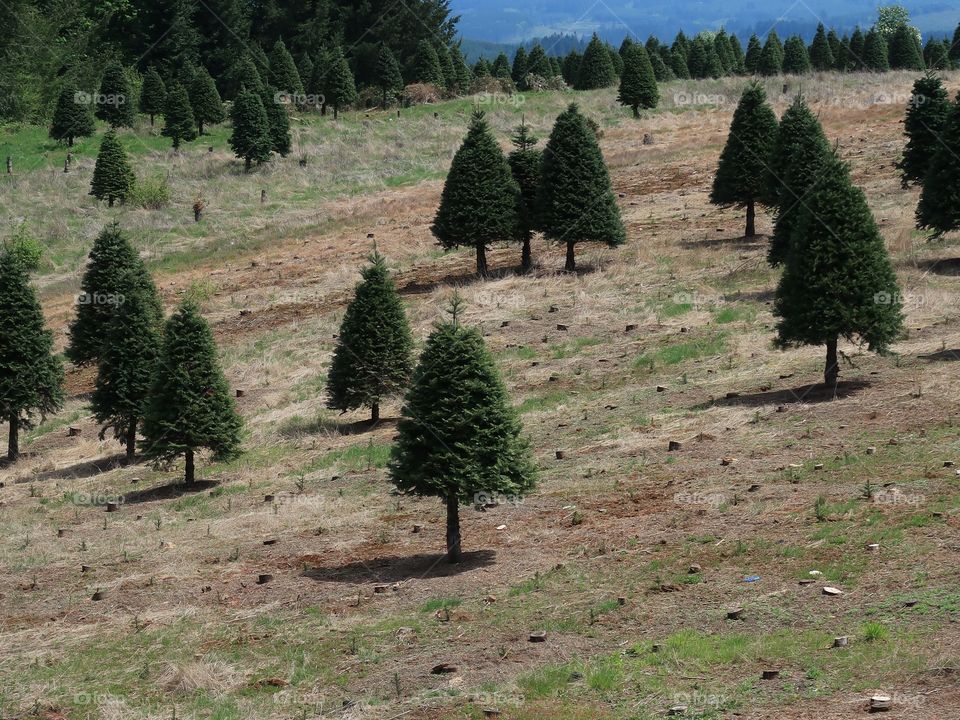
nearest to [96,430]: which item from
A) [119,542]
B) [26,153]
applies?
[119,542]

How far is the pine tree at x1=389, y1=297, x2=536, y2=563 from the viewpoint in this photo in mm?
21844

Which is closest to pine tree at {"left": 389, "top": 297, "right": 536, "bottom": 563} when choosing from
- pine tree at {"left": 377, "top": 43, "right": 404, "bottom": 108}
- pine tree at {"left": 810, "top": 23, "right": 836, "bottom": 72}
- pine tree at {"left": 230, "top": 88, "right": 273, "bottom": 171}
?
pine tree at {"left": 230, "top": 88, "right": 273, "bottom": 171}

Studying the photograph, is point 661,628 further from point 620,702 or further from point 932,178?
point 932,178

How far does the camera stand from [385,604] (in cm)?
2077

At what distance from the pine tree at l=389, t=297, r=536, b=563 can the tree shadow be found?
0.39 metres

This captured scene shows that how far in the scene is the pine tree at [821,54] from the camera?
340 feet

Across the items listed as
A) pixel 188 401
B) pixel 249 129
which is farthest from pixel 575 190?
pixel 249 129

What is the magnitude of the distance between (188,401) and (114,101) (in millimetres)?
50612

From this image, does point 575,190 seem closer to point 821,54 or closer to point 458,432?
point 458,432

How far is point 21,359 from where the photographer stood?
3888 centimetres

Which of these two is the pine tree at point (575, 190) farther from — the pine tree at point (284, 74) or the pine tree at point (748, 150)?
the pine tree at point (284, 74)

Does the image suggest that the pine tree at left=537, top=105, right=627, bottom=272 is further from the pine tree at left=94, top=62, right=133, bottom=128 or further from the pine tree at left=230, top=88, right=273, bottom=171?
the pine tree at left=94, top=62, right=133, bottom=128

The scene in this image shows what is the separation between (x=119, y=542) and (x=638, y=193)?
131 ft

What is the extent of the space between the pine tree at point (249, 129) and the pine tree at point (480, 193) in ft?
84.5
